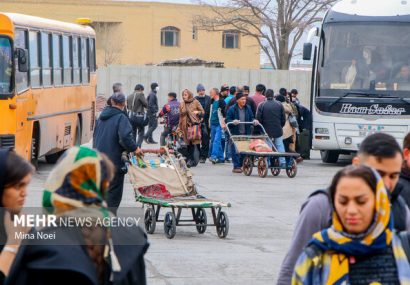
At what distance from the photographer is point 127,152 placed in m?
13.3

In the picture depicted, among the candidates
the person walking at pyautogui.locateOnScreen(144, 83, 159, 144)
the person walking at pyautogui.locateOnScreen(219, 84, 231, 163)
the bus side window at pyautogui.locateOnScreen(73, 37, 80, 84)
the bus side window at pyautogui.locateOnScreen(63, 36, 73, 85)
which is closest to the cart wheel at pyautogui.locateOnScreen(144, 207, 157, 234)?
the person walking at pyautogui.locateOnScreen(219, 84, 231, 163)

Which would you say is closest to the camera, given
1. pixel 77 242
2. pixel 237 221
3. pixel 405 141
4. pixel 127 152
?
pixel 77 242

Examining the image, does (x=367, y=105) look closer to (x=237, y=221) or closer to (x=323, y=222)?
(x=237, y=221)

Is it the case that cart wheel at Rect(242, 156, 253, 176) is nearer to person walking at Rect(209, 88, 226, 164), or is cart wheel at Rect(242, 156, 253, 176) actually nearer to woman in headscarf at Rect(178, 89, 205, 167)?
woman in headscarf at Rect(178, 89, 205, 167)

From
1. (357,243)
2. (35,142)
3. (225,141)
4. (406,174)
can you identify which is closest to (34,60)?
(35,142)

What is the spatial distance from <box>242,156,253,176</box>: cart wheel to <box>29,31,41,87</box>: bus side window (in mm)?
4115

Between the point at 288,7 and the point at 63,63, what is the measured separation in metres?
39.0

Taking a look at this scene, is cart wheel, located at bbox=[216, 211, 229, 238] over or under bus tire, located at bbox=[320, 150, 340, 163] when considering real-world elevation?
over

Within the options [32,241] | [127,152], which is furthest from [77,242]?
[127,152]

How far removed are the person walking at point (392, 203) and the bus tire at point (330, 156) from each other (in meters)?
20.4

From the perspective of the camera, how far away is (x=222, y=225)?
43.1 ft

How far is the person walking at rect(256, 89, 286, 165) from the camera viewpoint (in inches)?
896

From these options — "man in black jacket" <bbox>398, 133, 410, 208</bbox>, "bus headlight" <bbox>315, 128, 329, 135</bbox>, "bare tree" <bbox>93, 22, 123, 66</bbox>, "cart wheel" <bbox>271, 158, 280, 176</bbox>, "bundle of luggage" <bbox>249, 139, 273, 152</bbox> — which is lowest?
"bare tree" <bbox>93, 22, 123, 66</bbox>

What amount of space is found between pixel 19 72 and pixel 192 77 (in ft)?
98.3
